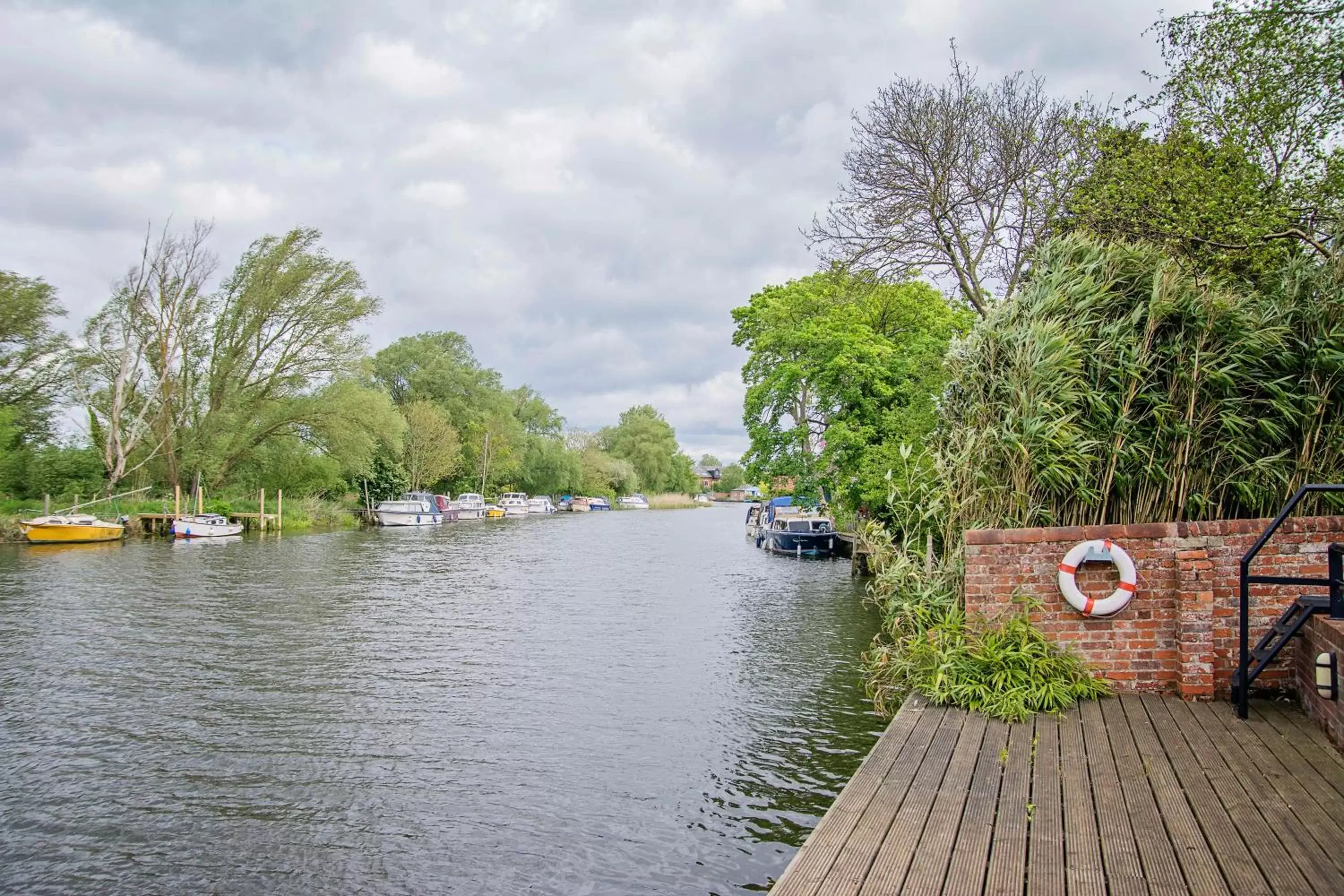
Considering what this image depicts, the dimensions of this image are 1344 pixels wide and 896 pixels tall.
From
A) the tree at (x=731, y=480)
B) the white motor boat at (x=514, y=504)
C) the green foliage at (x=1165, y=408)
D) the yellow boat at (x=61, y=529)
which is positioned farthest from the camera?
the tree at (x=731, y=480)

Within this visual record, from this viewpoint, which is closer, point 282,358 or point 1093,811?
point 1093,811

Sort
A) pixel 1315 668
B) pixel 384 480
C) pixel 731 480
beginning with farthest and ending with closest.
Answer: pixel 731 480 → pixel 384 480 → pixel 1315 668

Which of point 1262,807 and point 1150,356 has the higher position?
point 1150,356

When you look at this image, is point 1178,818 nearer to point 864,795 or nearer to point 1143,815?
point 1143,815

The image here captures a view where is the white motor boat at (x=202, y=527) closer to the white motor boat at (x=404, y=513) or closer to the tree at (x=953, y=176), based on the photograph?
the white motor boat at (x=404, y=513)

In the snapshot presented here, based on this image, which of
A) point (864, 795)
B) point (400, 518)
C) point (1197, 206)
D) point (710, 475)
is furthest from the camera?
point (710, 475)

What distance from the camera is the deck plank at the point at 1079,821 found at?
3045 millimetres

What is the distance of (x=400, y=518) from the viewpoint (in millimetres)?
46219

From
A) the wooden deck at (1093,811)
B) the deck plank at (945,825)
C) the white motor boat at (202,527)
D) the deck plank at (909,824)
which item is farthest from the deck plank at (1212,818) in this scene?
the white motor boat at (202,527)

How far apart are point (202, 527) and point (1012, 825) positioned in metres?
34.2

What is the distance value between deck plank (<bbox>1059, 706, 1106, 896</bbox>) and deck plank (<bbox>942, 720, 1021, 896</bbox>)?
23 cm

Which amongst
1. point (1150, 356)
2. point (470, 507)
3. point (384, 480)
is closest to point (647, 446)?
point (470, 507)

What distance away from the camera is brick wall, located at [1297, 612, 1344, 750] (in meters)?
4.30

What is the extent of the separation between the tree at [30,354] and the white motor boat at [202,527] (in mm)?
8086
